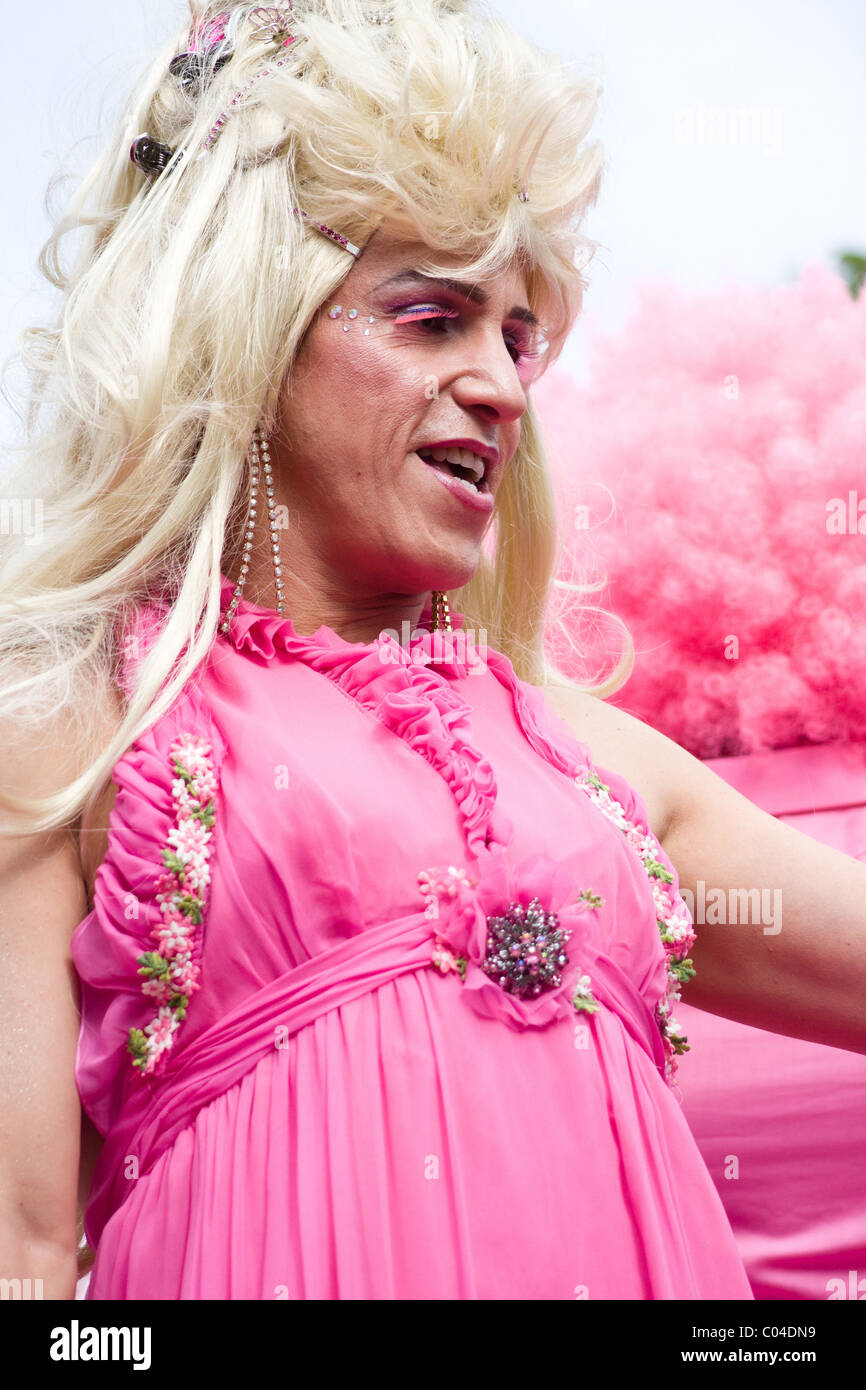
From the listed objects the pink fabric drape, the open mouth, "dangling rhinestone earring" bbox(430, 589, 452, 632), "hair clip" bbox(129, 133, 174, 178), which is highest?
"hair clip" bbox(129, 133, 174, 178)

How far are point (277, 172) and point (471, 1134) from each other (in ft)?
2.74

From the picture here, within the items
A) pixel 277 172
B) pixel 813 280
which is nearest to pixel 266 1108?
pixel 277 172

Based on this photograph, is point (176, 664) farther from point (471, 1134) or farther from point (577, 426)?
point (577, 426)

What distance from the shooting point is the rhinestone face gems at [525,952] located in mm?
1107

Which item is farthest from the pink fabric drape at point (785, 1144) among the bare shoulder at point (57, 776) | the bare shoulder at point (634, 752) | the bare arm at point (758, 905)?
the bare shoulder at point (57, 776)

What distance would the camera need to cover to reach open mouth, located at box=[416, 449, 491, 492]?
1.27 meters

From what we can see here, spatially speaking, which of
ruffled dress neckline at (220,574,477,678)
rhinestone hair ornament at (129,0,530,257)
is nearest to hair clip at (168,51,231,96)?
rhinestone hair ornament at (129,0,530,257)

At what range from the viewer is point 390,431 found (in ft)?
4.05

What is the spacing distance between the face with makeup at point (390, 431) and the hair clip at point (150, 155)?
0.74 ft

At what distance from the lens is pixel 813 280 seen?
1.86 m

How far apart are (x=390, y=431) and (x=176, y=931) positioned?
458 mm

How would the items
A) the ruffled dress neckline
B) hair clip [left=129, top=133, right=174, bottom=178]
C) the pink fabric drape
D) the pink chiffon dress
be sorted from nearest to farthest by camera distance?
1. the pink chiffon dress
2. the ruffled dress neckline
3. hair clip [left=129, top=133, right=174, bottom=178]
4. the pink fabric drape

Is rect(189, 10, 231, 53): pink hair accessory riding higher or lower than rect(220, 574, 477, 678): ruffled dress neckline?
higher

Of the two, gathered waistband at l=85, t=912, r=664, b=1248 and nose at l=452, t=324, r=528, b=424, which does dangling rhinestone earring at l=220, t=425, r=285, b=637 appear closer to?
nose at l=452, t=324, r=528, b=424
